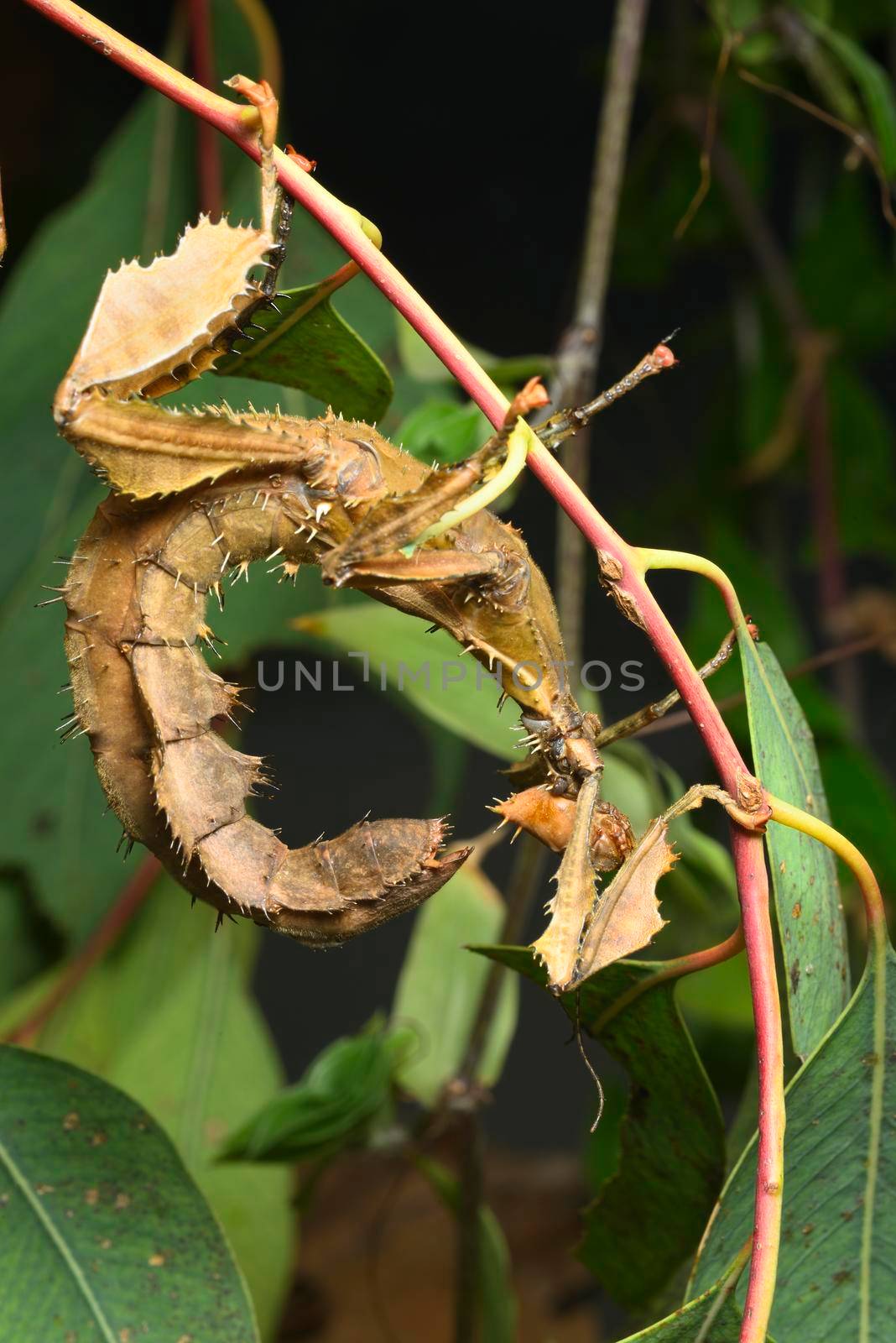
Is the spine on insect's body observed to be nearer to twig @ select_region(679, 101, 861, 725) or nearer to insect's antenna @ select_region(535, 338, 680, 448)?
insect's antenna @ select_region(535, 338, 680, 448)

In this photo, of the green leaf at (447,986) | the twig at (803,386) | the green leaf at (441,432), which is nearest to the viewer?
the green leaf at (441,432)

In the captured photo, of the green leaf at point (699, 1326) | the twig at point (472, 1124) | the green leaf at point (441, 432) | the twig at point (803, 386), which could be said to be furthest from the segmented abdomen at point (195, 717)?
the twig at point (803, 386)

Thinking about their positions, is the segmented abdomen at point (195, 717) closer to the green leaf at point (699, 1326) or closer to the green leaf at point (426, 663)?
the green leaf at point (699, 1326)

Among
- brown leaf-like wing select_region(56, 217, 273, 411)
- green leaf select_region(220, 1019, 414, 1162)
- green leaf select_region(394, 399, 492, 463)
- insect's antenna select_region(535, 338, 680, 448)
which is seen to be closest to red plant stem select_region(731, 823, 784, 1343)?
insect's antenna select_region(535, 338, 680, 448)

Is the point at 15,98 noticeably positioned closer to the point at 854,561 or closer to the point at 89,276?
the point at 89,276

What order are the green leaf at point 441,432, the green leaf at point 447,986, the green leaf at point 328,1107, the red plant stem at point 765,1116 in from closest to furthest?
the red plant stem at point 765,1116, the green leaf at point 441,432, the green leaf at point 328,1107, the green leaf at point 447,986

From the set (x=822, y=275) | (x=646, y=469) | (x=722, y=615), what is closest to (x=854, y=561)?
(x=646, y=469)
